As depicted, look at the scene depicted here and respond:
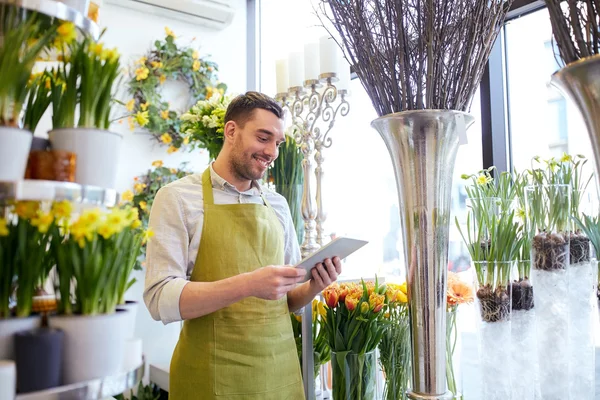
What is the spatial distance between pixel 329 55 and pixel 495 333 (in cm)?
132

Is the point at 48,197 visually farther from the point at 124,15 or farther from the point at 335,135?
the point at 124,15

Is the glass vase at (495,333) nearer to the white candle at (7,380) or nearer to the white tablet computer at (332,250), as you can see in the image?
the white tablet computer at (332,250)

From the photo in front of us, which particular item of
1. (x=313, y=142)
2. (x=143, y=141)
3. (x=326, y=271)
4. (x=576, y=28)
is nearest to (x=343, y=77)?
(x=313, y=142)

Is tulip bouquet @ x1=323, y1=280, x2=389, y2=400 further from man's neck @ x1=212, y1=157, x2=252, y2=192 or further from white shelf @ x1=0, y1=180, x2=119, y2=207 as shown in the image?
white shelf @ x1=0, y1=180, x2=119, y2=207

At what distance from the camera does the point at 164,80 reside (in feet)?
11.6

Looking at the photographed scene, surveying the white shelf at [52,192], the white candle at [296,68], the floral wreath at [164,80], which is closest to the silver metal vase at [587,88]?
the white shelf at [52,192]

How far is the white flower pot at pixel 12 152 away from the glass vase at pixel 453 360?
3.80 feet

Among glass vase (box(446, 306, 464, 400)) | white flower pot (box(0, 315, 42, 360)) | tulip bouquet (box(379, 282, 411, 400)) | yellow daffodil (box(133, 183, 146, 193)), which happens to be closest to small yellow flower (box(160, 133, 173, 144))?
yellow daffodil (box(133, 183, 146, 193))

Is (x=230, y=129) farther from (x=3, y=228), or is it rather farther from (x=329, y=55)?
(x=3, y=228)

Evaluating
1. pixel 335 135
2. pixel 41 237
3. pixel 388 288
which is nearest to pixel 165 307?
pixel 388 288

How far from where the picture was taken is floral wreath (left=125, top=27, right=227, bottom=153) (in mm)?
3447

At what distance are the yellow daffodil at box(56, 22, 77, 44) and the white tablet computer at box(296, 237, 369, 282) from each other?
0.87 meters

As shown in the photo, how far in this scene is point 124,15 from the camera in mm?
3457

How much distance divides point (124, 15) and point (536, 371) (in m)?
3.27
